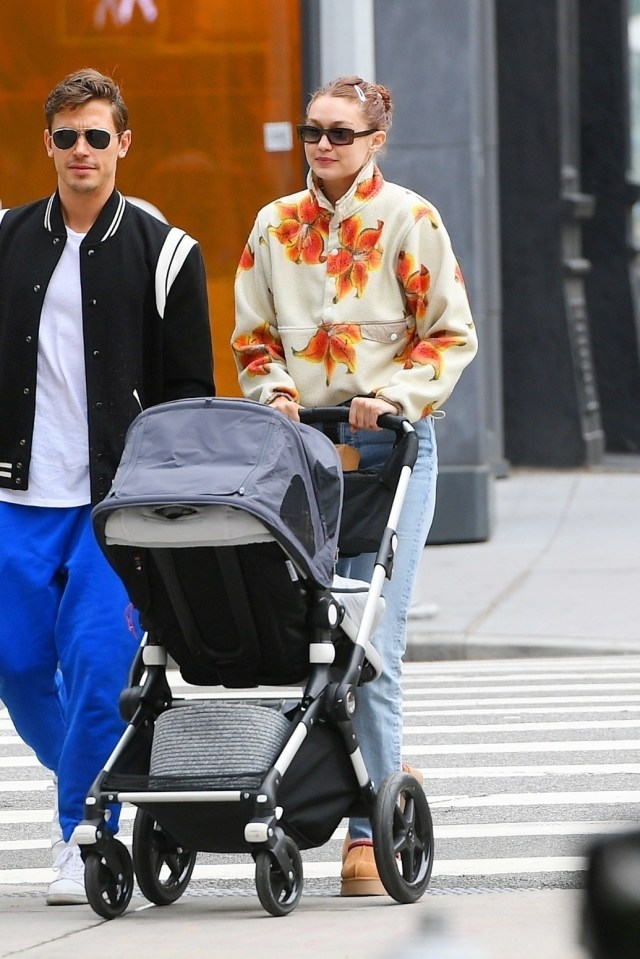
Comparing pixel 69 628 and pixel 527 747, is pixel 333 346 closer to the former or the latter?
pixel 69 628

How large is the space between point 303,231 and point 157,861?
157 centimetres

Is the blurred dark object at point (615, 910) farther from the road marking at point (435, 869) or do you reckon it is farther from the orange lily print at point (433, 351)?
the road marking at point (435, 869)

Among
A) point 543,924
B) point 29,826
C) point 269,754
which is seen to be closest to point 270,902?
point 269,754

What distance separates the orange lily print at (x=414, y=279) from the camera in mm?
4633

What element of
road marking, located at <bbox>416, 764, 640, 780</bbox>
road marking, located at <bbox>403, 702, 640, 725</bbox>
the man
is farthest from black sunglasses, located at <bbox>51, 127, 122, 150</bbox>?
road marking, located at <bbox>403, 702, 640, 725</bbox>

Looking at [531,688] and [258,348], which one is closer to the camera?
[258,348]

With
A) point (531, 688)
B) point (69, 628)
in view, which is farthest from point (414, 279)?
point (531, 688)

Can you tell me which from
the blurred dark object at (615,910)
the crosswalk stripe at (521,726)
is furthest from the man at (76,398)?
the blurred dark object at (615,910)

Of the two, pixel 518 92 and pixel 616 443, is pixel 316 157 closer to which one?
pixel 518 92

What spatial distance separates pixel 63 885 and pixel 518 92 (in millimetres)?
16500

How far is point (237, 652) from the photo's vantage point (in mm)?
4223

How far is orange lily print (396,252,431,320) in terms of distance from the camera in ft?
15.2

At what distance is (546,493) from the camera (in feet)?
58.9

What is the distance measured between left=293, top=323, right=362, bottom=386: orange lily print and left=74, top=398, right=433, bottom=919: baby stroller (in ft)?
1.14
